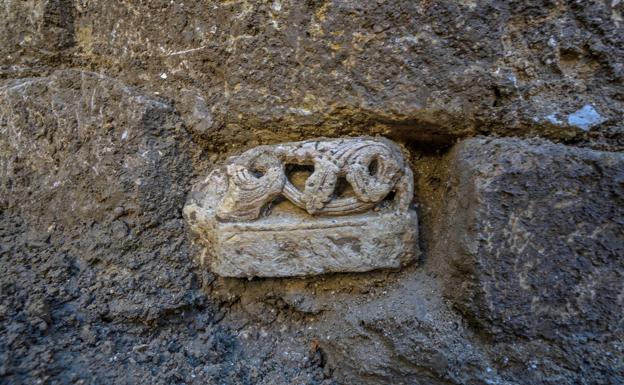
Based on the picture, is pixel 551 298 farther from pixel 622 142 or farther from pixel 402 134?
pixel 402 134

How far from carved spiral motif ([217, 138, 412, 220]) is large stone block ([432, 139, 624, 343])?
0.22m

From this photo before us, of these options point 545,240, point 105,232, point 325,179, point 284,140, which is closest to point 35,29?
point 105,232

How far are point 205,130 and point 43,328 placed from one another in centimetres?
68

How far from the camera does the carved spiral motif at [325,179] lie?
1098 millimetres

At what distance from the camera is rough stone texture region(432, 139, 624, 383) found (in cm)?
97

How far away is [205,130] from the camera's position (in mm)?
1211

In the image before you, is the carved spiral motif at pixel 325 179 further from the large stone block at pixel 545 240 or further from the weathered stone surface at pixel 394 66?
the large stone block at pixel 545 240

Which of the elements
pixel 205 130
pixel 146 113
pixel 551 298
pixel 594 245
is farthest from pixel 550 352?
pixel 146 113

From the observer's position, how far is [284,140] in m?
1.21

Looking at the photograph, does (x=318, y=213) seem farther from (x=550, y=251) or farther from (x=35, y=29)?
(x=35, y=29)

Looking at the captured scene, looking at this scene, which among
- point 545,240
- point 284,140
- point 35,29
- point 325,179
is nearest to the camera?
point 545,240

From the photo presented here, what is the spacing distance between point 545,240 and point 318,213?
0.58 meters

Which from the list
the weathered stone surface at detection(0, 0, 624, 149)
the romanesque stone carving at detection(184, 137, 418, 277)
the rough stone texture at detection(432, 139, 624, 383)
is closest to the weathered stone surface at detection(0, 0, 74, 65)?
the weathered stone surface at detection(0, 0, 624, 149)

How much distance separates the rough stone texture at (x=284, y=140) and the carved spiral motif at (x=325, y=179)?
80mm
